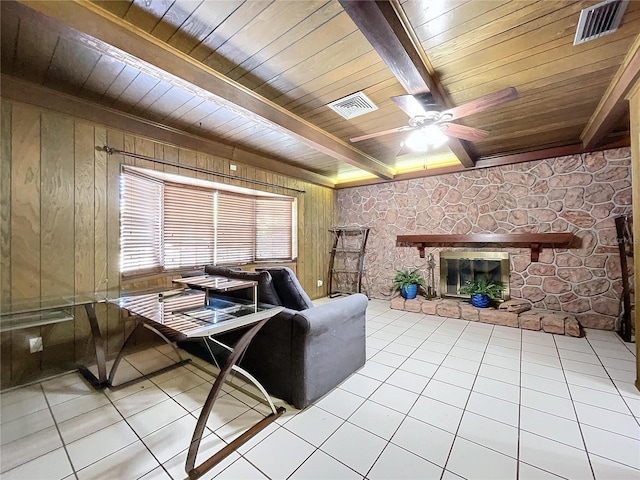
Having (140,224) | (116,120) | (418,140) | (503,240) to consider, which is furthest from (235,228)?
(503,240)

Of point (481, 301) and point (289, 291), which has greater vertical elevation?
point (289, 291)

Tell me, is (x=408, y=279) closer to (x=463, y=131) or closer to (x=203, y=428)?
(x=463, y=131)

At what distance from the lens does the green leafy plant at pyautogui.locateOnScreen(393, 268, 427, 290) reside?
182 inches

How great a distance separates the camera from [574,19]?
1592mm

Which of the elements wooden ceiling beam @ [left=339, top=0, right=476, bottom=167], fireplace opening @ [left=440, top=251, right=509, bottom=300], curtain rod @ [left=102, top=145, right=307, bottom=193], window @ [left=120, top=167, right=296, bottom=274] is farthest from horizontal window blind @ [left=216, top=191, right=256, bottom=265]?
fireplace opening @ [left=440, top=251, right=509, bottom=300]

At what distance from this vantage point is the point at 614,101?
2266mm

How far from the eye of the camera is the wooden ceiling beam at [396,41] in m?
1.40

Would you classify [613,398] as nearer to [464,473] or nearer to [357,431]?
[464,473]

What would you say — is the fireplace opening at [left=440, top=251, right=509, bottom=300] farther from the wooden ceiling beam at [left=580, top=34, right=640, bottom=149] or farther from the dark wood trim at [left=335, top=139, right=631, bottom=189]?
the wooden ceiling beam at [left=580, top=34, right=640, bottom=149]

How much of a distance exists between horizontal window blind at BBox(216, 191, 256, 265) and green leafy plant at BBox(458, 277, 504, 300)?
11.6 ft

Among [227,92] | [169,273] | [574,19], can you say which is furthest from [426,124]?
[169,273]

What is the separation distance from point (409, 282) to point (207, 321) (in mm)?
3781

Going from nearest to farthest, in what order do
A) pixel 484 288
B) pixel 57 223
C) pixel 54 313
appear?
pixel 54 313
pixel 57 223
pixel 484 288

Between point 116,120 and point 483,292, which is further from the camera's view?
point 483,292
